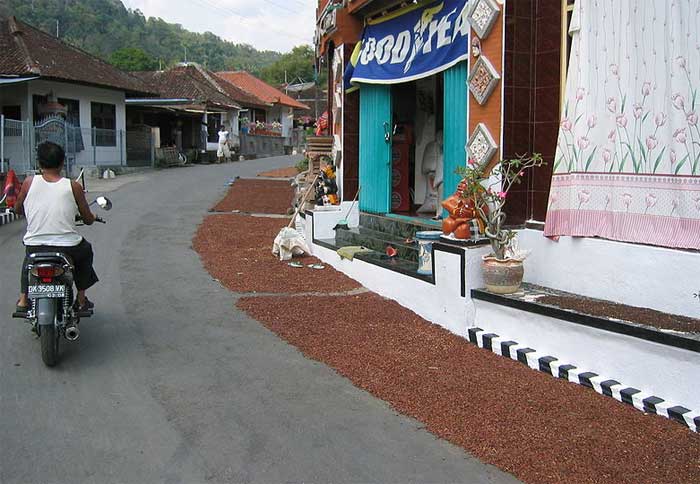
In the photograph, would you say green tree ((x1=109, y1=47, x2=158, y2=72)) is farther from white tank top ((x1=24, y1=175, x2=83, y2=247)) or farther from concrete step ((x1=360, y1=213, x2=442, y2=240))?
white tank top ((x1=24, y1=175, x2=83, y2=247))

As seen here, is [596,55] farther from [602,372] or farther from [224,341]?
[224,341]

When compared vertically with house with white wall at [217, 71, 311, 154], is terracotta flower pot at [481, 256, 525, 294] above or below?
below

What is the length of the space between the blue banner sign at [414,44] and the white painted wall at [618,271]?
2.49 m

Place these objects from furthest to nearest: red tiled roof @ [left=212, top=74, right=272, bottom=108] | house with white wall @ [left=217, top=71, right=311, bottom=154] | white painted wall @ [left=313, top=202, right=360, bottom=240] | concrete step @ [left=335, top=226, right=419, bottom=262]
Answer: house with white wall @ [left=217, top=71, right=311, bottom=154], red tiled roof @ [left=212, top=74, right=272, bottom=108], white painted wall @ [left=313, top=202, right=360, bottom=240], concrete step @ [left=335, top=226, right=419, bottom=262]

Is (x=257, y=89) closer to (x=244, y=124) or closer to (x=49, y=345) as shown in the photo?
(x=244, y=124)

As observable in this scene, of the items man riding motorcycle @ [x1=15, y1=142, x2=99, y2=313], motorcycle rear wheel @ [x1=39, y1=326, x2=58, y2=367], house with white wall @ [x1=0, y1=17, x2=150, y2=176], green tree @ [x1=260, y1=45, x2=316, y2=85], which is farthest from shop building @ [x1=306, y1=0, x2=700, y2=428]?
green tree @ [x1=260, y1=45, x2=316, y2=85]

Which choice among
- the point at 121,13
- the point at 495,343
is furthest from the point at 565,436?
the point at 121,13

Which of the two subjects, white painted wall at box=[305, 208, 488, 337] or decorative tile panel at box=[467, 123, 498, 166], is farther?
decorative tile panel at box=[467, 123, 498, 166]

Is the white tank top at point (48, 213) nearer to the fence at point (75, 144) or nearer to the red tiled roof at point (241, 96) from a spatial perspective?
the fence at point (75, 144)

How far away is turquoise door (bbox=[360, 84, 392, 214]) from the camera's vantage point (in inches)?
412

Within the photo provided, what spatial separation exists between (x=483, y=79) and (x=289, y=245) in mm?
4273

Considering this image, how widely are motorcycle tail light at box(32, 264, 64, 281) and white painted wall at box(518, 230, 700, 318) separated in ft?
13.7

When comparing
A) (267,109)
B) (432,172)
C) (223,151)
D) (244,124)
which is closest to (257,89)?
(267,109)

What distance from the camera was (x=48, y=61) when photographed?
83.5ft
